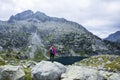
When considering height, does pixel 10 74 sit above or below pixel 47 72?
below

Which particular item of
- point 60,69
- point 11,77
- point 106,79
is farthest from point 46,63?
point 106,79

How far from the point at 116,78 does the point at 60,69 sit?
9941 mm

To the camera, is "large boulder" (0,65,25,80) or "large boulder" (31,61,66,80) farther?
"large boulder" (0,65,25,80)

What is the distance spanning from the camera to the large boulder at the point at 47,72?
3966 cm

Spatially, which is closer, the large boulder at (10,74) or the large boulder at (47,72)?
the large boulder at (47,72)

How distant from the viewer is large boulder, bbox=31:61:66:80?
39656 millimetres

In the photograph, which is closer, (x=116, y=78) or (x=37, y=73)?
(x=37, y=73)

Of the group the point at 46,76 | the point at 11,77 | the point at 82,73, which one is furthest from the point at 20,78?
the point at 82,73

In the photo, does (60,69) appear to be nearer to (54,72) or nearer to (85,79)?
(54,72)

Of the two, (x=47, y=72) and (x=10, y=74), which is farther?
(x=10, y=74)

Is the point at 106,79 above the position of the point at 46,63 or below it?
below

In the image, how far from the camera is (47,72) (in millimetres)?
39938

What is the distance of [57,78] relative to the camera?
4025 cm

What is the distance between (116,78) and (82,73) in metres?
8.05
